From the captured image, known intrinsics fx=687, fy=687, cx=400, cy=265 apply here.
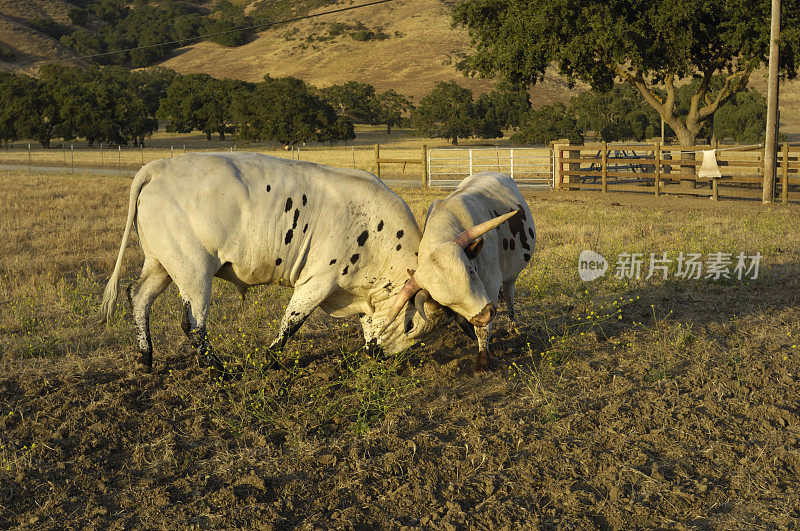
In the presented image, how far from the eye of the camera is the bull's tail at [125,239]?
590 cm

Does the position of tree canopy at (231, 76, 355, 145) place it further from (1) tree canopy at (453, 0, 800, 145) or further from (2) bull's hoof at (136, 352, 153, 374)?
(2) bull's hoof at (136, 352, 153, 374)

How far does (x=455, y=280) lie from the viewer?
17.4ft

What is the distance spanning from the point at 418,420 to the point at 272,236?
78.6 inches

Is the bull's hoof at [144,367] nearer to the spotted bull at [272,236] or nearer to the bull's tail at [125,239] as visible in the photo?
the spotted bull at [272,236]

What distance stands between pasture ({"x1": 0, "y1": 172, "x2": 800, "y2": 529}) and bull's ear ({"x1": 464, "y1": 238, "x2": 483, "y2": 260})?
1198mm

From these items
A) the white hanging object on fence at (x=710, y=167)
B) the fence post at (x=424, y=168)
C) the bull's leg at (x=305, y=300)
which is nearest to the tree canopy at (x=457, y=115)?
the fence post at (x=424, y=168)

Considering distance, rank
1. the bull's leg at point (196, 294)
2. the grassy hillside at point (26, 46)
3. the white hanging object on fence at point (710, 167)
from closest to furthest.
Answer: the bull's leg at point (196, 294) → the white hanging object on fence at point (710, 167) → the grassy hillside at point (26, 46)

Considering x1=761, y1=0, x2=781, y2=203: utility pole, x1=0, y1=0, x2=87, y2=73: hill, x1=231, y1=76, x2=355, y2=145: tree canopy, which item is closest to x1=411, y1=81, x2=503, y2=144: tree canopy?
x1=231, y1=76, x2=355, y2=145: tree canopy

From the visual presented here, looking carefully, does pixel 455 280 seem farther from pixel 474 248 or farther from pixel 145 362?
pixel 145 362

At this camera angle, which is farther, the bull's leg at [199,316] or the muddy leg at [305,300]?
the muddy leg at [305,300]

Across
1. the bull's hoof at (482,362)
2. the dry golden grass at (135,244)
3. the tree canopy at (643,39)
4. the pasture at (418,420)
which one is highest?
the tree canopy at (643,39)

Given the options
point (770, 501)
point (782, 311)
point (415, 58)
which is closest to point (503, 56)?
point (782, 311)

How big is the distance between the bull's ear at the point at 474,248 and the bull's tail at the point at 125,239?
2.77 m

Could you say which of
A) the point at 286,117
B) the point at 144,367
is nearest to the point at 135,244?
the point at 144,367
